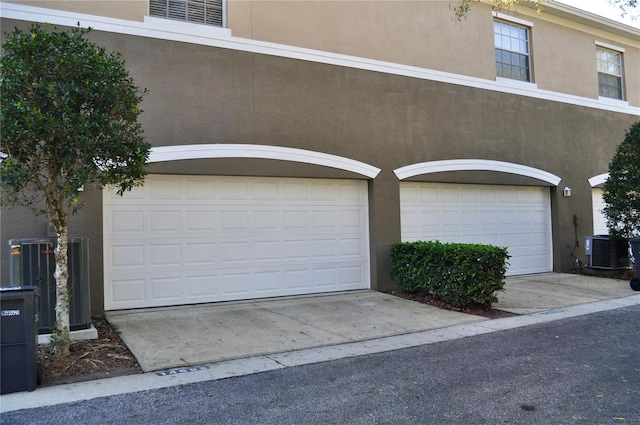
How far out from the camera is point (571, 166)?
14.7 meters

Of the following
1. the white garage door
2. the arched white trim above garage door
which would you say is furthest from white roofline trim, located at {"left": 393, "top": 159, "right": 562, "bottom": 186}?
the white garage door

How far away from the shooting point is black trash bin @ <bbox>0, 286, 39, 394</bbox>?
189 inches

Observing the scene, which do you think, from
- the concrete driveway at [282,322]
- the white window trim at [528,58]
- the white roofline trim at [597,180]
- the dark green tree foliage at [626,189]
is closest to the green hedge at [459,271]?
the concrete driveway at [282,322]

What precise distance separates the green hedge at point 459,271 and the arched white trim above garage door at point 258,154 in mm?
2237

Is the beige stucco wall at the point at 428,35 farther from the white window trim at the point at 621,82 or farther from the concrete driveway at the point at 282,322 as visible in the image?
the concrete driveway at the point at 282,322

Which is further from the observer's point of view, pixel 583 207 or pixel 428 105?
pixel 583 207

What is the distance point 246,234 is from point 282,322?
2.35 meters

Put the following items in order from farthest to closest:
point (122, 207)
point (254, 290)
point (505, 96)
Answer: point (505, 96), point (254, 290), point (122, 207)

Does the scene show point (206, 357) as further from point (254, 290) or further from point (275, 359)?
point (254, 290)

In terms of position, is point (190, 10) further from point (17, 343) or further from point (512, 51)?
point (512, 51)

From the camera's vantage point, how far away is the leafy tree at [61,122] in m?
5.25

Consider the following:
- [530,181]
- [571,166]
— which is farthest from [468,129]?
[571,166]

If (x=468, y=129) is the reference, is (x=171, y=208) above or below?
below

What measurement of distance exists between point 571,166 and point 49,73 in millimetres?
14231
